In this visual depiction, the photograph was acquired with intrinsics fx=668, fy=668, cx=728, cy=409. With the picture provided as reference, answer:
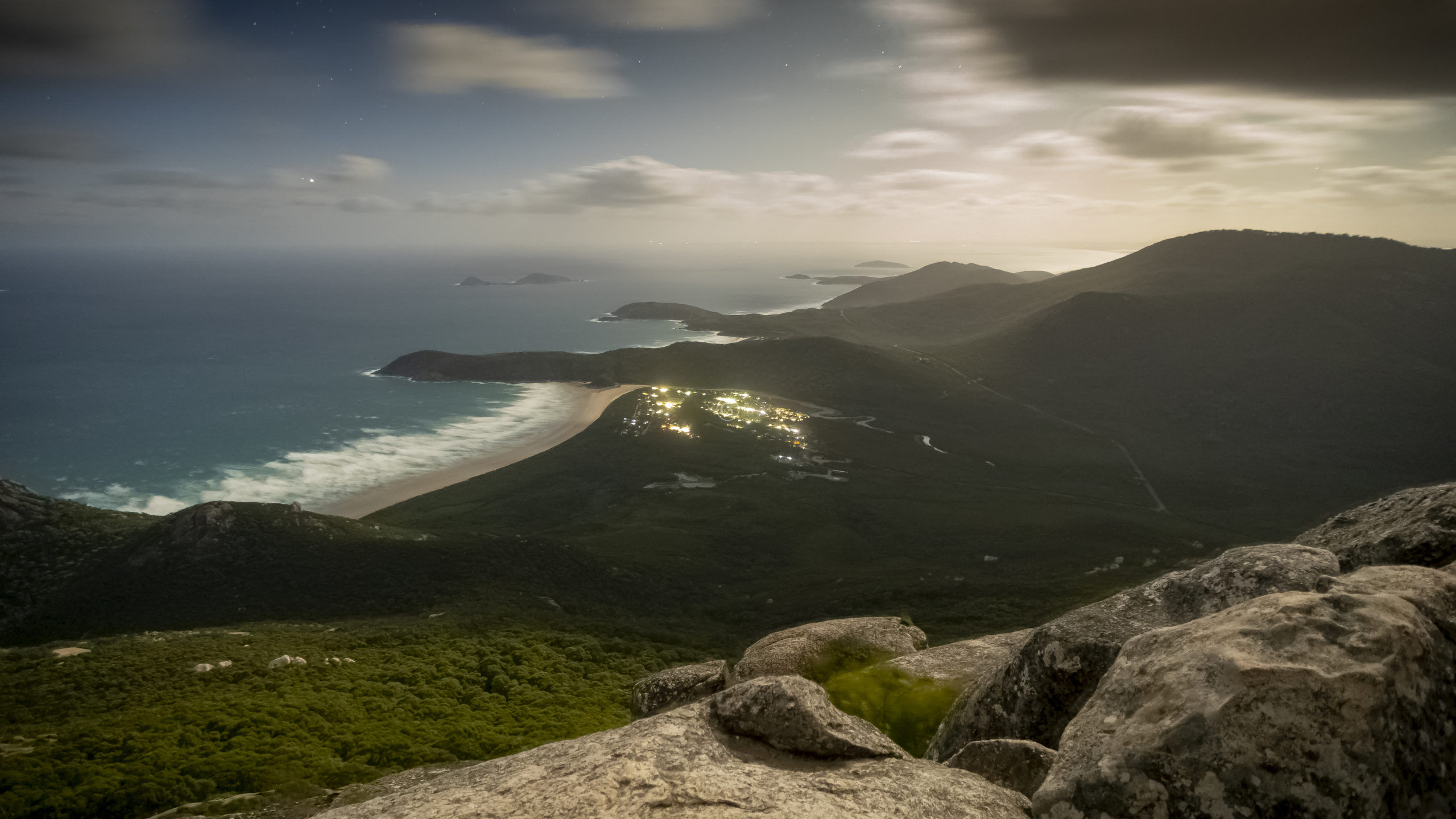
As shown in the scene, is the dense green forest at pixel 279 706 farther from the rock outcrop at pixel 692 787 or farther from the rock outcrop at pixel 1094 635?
the rock outcrop at pixel 1094 635

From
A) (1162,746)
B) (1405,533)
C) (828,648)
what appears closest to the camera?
(1162,746)

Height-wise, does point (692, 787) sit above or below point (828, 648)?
above

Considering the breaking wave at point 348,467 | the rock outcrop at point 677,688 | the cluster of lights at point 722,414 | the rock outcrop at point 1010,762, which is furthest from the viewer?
the cluster of lights at point 722,414

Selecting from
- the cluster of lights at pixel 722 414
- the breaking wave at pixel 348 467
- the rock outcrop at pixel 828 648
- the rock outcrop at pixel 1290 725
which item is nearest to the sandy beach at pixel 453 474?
the breaking wave at pixel 348 467

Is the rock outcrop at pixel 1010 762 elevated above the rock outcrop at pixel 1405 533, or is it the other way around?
the rock outcrop at pixel 1405 533

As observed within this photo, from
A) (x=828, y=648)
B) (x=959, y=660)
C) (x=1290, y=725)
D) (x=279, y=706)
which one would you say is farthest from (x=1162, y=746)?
(x=279, y=706)

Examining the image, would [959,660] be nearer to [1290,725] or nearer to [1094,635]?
[1094,635]

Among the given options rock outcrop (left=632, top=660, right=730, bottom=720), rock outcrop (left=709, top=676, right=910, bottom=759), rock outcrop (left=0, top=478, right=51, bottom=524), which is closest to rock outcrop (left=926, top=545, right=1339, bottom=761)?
rock outcrop (left=709, top=676, right=910, bottom=759)

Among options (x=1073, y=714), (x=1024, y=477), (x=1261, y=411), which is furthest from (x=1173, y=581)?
(x=1261, y=411)
